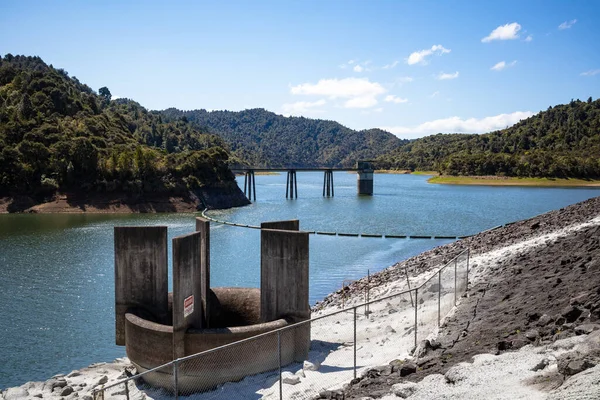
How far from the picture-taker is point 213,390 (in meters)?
14.5

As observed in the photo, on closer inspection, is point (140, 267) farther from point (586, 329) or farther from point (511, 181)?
point (511, 181)

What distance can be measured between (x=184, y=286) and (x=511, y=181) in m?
150

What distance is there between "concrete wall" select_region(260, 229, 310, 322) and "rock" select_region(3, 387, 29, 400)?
7.49 metres

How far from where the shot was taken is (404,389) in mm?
10555

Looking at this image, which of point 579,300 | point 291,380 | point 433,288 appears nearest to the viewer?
point 579,300

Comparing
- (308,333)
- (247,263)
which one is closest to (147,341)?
(308,333)

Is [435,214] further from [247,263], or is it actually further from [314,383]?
[314,383]

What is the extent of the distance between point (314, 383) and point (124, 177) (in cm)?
7660

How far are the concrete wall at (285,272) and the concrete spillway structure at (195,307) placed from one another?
0.03 meters

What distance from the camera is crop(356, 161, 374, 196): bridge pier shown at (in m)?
121

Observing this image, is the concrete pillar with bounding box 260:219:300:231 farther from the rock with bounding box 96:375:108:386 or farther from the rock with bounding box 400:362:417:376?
the rock with bounding box 400:362:417:376

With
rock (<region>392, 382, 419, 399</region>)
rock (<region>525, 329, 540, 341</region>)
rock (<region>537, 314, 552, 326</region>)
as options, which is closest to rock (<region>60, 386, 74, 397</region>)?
rock (<region>392, 382, 419, 399</region>)

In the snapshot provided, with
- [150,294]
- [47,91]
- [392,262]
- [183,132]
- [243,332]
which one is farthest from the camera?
[183,132]

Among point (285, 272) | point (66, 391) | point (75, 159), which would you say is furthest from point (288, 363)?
point (75, 159)
